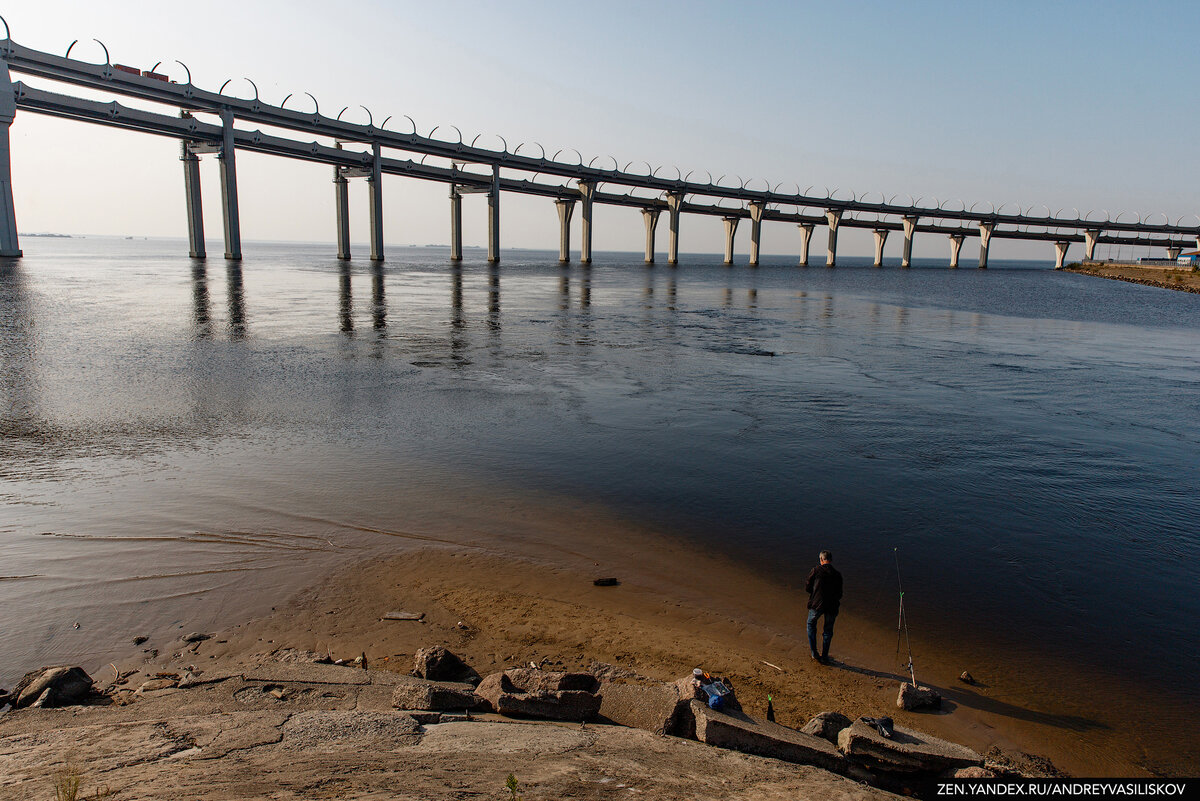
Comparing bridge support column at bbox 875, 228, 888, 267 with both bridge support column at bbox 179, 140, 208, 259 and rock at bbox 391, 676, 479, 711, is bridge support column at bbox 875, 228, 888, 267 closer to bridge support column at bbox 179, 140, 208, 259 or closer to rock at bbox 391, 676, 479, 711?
bridge support column at bbox 179, 140, 208, 259

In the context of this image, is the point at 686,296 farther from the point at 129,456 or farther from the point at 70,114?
the point at 70,114

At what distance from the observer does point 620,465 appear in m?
13.7

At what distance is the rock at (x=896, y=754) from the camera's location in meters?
5.50

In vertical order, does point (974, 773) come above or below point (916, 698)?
above

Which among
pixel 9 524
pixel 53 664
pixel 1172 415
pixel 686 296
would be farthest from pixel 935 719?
pixel 686 296

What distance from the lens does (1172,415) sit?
19.7m

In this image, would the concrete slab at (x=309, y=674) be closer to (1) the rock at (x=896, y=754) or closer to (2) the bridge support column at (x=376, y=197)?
(1) the rock at (x=896, y=754)

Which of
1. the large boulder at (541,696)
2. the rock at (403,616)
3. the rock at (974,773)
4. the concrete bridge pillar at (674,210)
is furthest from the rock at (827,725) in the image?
the concrete bridge pillar at (674,210)

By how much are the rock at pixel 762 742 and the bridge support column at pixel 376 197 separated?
312ft

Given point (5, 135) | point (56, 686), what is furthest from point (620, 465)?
point (5, 135)

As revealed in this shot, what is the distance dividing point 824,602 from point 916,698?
4.06ft

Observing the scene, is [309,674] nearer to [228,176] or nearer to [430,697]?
[430,697]

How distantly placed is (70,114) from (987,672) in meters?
84.4

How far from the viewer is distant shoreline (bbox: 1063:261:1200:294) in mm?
89025
